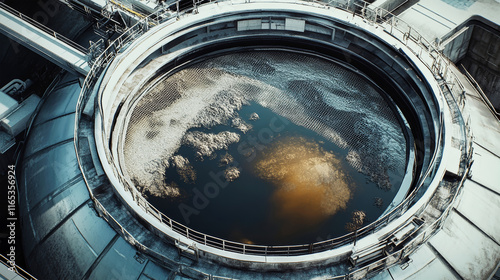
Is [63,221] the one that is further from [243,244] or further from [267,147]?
[267,147]

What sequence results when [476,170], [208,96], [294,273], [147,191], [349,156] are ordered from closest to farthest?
[294,273]
[476,170]
[147,191]
[349,156]
[208,96]

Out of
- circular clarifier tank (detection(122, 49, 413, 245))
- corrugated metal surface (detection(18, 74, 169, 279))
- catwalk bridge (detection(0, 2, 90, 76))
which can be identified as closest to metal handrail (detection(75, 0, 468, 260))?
circular clarifier tank (detection(122, 49, 413, 245))

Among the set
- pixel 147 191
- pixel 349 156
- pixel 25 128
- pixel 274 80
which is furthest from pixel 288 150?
pixel 25 128

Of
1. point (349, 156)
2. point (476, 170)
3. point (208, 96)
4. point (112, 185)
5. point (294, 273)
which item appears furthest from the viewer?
point (208, 96)

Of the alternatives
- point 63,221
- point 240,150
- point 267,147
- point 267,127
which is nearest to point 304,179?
point 267,147

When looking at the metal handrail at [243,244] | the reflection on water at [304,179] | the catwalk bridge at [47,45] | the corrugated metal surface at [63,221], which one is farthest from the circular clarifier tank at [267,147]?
the catwalk bridge at [47,45]

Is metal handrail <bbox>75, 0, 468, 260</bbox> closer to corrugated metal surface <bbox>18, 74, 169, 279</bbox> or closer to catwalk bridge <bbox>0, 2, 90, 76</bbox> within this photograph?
corrugated metal surface <bbox>18, 74, 169, 279</bbox>

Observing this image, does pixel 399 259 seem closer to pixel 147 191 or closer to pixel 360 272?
pixel 360 272
